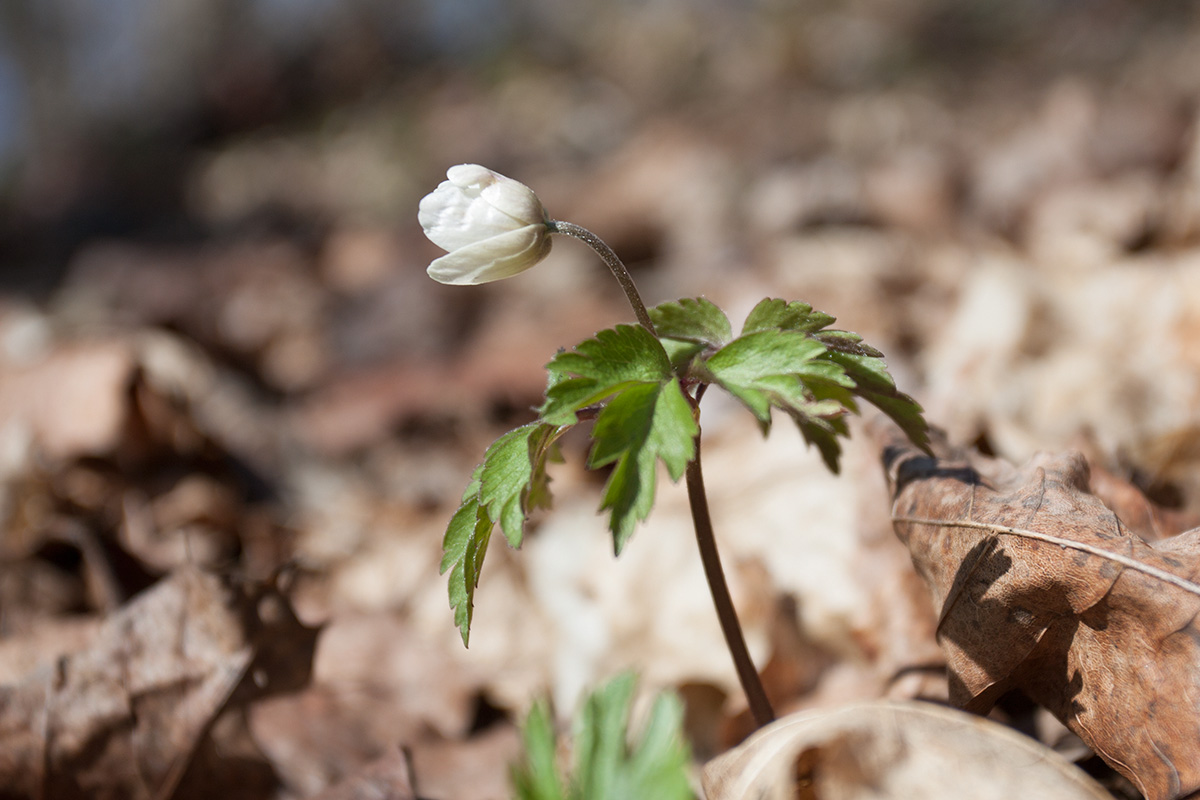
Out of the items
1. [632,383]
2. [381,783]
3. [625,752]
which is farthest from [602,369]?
[381,783]

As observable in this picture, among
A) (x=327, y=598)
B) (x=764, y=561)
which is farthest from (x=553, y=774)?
(x=327, y=598)

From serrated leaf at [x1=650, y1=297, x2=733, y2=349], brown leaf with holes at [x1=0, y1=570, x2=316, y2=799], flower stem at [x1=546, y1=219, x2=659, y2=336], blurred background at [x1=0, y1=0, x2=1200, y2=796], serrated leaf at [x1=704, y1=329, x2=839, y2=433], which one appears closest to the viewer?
serrated leaf at [x1=704, y1=329, x2=839, y2=433]

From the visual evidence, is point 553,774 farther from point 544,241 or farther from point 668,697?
point 544,241

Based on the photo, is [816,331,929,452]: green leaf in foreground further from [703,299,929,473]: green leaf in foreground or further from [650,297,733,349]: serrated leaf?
[650,297,733,349]: serrated leaf

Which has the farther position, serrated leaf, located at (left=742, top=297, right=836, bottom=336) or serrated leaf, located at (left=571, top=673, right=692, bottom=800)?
serrated leaf, located at (left=742, top=297, right=836, bottom=336)

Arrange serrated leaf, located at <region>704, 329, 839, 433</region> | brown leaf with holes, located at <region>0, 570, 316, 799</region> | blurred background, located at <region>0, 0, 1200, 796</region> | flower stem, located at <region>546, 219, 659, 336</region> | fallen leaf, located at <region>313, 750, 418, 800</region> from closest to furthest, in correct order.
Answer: serrated leaf, located at <region>704, 329, 839, 433</region>
flower stem, located at <region>546, 219, 659, 336</region>
fallen leaf, located at <region>313, 750, 418, 800</region>
brown leaf with holes, located at <region>0, 570, 316, 799</region>
blurred background, located at <region>0, 0, 1200, 796</region>

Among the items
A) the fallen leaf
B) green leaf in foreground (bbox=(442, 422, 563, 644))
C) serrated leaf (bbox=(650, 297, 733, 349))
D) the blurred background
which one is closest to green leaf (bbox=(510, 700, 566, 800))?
green leaf in foreground (bbox=(442, 422, 563, 644))

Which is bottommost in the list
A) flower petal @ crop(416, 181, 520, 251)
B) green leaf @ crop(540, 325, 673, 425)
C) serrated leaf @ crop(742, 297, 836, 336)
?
green leaf @ crop(540, 325, 673, 425)

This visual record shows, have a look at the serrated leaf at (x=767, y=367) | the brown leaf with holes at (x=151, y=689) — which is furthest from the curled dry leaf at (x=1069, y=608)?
the brown leaf with holes at (x=151, y=689)
